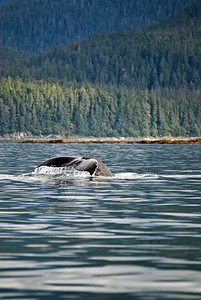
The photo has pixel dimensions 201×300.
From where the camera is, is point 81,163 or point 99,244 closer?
point 99,244

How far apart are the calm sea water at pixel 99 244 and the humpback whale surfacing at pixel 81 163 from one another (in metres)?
3.21

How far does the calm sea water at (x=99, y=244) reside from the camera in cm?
1189

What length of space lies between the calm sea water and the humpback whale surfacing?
3.21 m

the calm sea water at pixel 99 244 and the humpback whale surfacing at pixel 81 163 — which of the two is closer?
the calm sea water at pixel 99 244

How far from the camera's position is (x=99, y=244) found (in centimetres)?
1572

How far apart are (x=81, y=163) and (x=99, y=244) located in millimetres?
17302

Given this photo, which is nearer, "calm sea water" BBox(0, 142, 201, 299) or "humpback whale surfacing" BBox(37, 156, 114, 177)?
"calm sea water" BBox(0, 142, 201, 299)

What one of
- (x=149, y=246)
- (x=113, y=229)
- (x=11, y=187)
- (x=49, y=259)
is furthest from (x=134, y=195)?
(x=49, y=259)

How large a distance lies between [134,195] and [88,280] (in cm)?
1541

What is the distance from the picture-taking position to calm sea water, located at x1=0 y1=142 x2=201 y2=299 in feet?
39.0

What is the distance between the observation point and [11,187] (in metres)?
31.5

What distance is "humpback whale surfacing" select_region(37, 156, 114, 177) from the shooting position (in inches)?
1251

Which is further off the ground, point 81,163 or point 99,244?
point 81,163

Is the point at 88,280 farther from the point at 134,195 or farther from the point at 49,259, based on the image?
the point at 134,195
